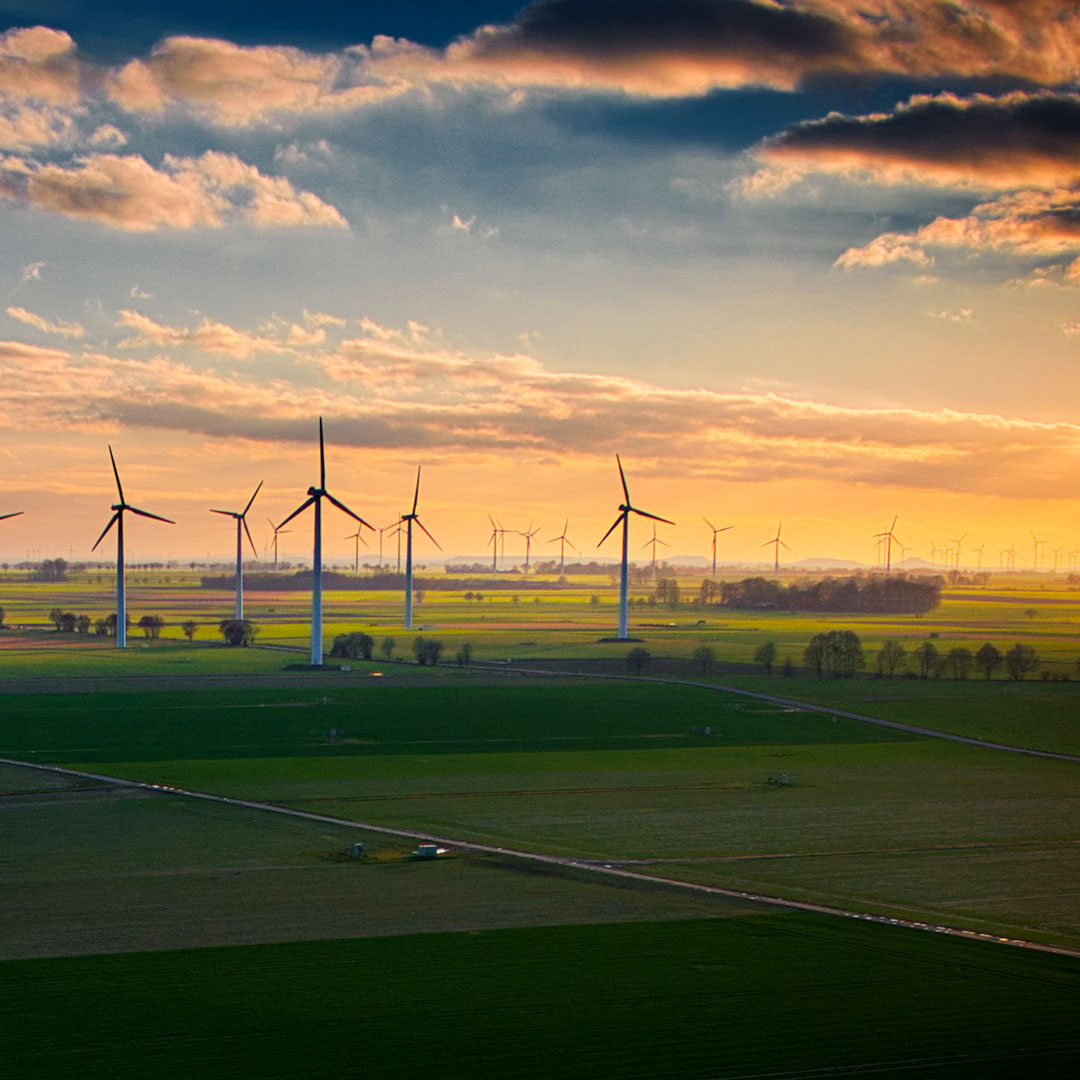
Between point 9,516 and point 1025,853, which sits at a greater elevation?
point 9,516

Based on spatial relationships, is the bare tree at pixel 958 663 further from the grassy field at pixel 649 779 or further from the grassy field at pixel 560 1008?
the grassy field at pixel 560 1008

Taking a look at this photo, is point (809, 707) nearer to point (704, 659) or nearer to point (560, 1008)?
point (704, 659)

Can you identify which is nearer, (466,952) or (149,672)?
(466,952)

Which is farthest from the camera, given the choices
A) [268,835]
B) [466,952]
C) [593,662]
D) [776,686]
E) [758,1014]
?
[593,662]

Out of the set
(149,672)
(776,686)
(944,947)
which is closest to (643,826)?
(944,947)

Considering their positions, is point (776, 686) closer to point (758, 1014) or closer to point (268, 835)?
point (268, 835)

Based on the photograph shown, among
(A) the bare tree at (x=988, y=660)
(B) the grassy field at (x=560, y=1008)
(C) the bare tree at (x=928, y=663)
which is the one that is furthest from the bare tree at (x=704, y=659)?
(B) the grassy field at (x=560, y=1008)

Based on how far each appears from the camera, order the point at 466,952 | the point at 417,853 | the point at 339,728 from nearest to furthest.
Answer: the point at 466,952, the point at 417,853, the point at 339,728
